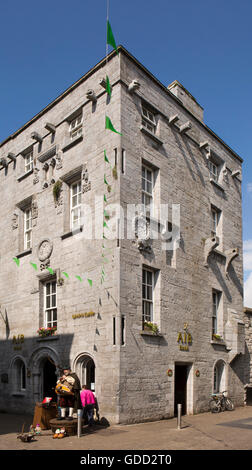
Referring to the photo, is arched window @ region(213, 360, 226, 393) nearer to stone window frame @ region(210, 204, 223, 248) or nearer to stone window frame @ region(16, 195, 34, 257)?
stone window frame @ region(210, 204, 223, 248)

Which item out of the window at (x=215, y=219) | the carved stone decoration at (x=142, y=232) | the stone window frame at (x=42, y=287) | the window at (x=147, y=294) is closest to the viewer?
the carved stone decoration at (x=142, y=232)

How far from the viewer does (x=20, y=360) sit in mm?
18203

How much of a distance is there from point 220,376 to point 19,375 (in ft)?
28.8

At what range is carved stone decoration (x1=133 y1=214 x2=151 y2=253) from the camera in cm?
1497

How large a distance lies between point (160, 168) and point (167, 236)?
2.62m

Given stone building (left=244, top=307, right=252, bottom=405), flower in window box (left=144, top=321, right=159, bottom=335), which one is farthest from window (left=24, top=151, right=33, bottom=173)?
stone building (left=244, top=307, right=252, bottom=405)

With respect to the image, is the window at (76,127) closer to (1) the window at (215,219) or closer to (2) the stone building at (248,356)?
(1) the window at (215,219)

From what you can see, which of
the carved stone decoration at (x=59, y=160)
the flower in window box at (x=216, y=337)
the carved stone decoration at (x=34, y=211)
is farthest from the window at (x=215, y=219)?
the carved stone decoration at (x=34, y=211)

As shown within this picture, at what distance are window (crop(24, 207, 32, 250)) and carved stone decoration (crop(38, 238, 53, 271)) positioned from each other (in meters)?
1.47

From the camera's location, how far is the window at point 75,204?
16.8m

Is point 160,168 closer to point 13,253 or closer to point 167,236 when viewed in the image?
point 167,236

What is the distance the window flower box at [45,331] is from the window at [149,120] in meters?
8.42

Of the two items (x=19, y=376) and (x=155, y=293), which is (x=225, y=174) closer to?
(x=155, y=293)
